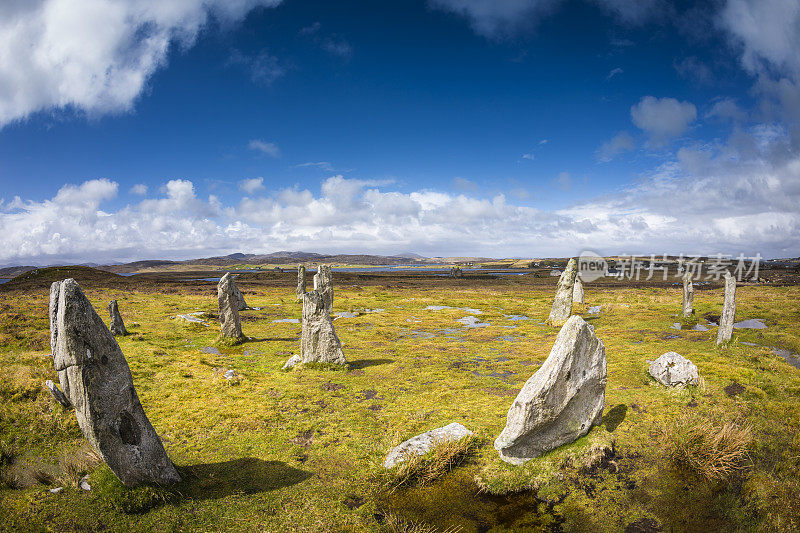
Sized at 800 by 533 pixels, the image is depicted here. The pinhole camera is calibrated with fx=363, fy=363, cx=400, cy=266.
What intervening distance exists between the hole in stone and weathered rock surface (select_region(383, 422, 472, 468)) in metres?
5.14

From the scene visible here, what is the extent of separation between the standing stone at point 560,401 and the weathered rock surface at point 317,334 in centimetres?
916

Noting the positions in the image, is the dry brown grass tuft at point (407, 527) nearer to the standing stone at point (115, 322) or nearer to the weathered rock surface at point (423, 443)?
Answer: the weathered rock surface at point (423, 443)

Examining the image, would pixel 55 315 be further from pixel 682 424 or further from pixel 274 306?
pixel 274 306

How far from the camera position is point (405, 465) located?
8.06 metres

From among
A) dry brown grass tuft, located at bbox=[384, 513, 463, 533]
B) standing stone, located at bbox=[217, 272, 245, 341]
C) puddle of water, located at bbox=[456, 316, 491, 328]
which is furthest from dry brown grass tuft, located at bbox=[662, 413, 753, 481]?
standing stone, located at bbox=[217, 272, 245, 341]

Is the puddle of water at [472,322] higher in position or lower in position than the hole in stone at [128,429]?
lower

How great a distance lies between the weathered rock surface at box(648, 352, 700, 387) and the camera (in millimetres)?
12078

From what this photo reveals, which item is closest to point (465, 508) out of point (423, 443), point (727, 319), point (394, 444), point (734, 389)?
point (423, 443)

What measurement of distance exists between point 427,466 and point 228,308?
16.2m

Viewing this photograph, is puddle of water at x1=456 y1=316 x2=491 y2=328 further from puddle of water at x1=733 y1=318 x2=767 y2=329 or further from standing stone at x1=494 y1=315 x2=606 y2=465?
standing stone at x1=494 y1=315 x2=606 y2=465

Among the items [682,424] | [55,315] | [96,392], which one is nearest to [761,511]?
[682,424]

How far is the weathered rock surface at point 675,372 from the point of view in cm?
1208

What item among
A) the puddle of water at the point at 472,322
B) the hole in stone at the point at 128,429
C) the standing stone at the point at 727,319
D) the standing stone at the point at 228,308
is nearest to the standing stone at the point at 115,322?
the standing stone at the point at 228,308

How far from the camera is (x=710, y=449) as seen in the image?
8.20 m
